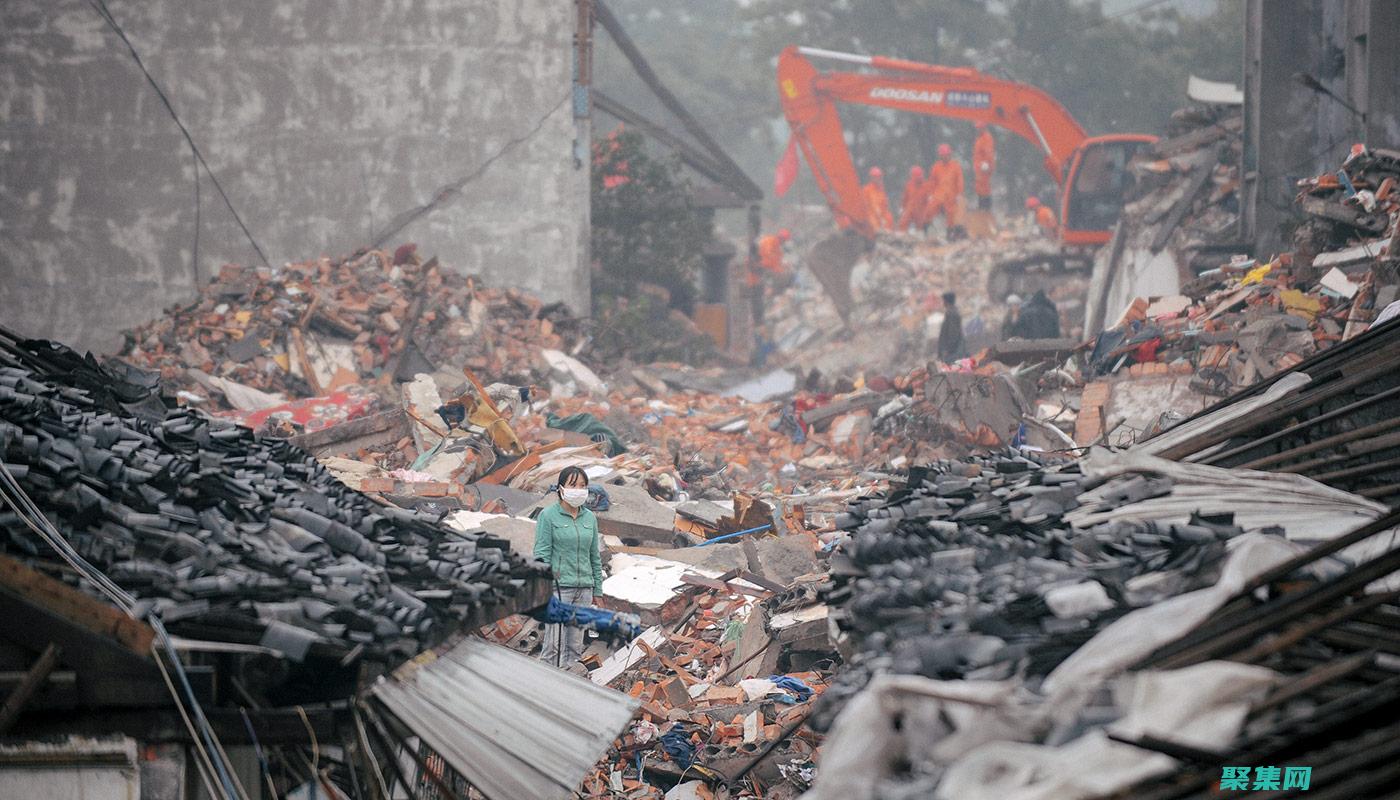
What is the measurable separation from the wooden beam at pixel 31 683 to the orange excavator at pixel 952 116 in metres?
21.1

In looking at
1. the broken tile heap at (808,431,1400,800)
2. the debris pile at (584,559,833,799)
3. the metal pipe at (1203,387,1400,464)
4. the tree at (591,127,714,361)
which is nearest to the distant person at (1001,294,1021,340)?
the tree at (591,127,714,361)

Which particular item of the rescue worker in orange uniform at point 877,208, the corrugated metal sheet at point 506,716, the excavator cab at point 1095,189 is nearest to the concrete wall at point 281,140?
the excavator cab at point 1095,189

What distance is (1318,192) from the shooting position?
13922 mm

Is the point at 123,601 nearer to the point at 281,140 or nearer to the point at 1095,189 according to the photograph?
the point at 281,140

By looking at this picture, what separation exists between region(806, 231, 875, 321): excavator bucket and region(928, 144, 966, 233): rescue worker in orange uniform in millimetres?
1939

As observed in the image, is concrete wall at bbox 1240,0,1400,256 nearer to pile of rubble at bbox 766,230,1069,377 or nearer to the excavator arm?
pile of rubble at bbox 766,230,1069,377

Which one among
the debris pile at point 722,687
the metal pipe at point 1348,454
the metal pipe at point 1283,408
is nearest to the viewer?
the metal pipe at point 1348,454

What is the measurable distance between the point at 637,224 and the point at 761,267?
4685mm

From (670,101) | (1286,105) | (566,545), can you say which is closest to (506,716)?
(566,545)

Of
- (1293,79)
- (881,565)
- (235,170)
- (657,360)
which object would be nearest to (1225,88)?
(1293,79)

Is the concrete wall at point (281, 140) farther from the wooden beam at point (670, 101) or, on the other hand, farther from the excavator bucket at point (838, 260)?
the excavator bucket at point (838, 260)

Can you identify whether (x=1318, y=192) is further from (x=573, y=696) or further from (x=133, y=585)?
(x=133, y=585)

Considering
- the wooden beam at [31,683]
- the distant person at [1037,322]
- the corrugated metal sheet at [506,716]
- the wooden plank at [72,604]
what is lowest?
the distant person at [1037,322]

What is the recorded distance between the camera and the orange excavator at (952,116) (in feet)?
78.4
